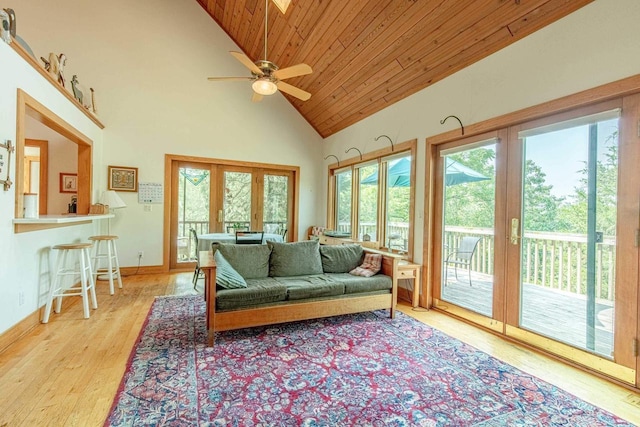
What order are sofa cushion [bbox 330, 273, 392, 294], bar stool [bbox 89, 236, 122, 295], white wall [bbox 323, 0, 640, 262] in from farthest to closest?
1. bar stool [bbox 89, 236, 122, 295]
2. sofa cushion [bbox 330, 273, 392, 294]
3. white wall [bbox 323, 0, 640, 262]

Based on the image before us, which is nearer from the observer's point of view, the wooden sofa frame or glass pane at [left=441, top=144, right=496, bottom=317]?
the wooden sofa frame

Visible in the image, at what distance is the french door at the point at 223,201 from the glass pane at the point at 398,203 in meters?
2.18

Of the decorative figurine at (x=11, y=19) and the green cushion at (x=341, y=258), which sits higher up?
the decorative figurine at (x=11, y=19)

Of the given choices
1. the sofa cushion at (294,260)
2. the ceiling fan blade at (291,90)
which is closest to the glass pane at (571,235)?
the sofa cushion at (294,260)

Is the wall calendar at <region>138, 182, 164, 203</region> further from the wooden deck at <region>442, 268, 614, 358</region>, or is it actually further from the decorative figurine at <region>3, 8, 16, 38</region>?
the wooden deck at <region>442, 268, 614, 358</region>

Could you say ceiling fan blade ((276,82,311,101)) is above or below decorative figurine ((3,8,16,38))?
above

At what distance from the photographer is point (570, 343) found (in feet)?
7.92

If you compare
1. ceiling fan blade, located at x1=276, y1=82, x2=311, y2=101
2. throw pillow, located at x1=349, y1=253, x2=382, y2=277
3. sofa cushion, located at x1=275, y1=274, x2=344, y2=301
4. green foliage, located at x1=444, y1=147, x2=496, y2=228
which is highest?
ceiling fan blade, located at x1=276, y1=82, x2=311, y2=101

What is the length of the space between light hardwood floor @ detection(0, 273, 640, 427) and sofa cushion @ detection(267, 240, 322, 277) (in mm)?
1314

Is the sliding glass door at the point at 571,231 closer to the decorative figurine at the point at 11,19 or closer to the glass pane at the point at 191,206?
the decorative figurine at the point at 11,19

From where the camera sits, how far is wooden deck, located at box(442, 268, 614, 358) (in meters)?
2.24

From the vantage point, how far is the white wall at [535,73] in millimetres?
2107

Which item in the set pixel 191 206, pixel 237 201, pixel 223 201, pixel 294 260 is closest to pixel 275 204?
pixel 237 201

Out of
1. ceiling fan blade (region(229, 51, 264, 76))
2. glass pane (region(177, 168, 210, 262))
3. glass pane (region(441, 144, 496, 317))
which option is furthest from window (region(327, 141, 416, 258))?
glass pane (region(177, 168, 210, 262))
